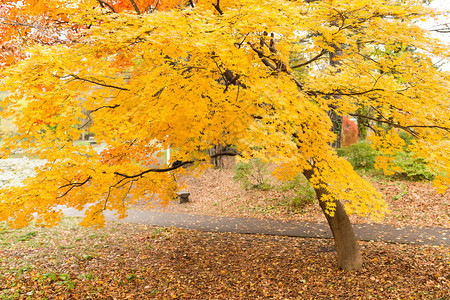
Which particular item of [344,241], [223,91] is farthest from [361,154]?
[223,91]

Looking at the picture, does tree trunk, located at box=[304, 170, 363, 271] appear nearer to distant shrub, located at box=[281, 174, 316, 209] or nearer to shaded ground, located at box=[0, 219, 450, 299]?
shaded ground, located at box=[0, 219, 450, 299]

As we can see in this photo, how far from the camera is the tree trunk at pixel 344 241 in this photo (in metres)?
5.86

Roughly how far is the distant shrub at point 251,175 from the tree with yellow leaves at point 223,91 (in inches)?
248

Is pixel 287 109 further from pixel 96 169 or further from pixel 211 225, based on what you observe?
pixel 211 225

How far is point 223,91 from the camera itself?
17.8 ft

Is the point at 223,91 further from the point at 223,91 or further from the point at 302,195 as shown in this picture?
the point at 302,195

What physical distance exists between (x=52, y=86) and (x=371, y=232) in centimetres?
800

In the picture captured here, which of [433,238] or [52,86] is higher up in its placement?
[52,86]

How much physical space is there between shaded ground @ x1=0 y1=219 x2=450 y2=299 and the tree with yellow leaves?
0.92m

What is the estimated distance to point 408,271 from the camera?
18.1ft

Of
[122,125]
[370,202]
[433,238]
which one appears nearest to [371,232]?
[433,238]

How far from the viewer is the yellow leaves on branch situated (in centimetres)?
403

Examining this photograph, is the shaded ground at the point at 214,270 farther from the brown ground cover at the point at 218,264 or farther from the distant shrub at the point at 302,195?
the distant shrub at the point at 302,195

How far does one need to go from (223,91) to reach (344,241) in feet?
12.9
